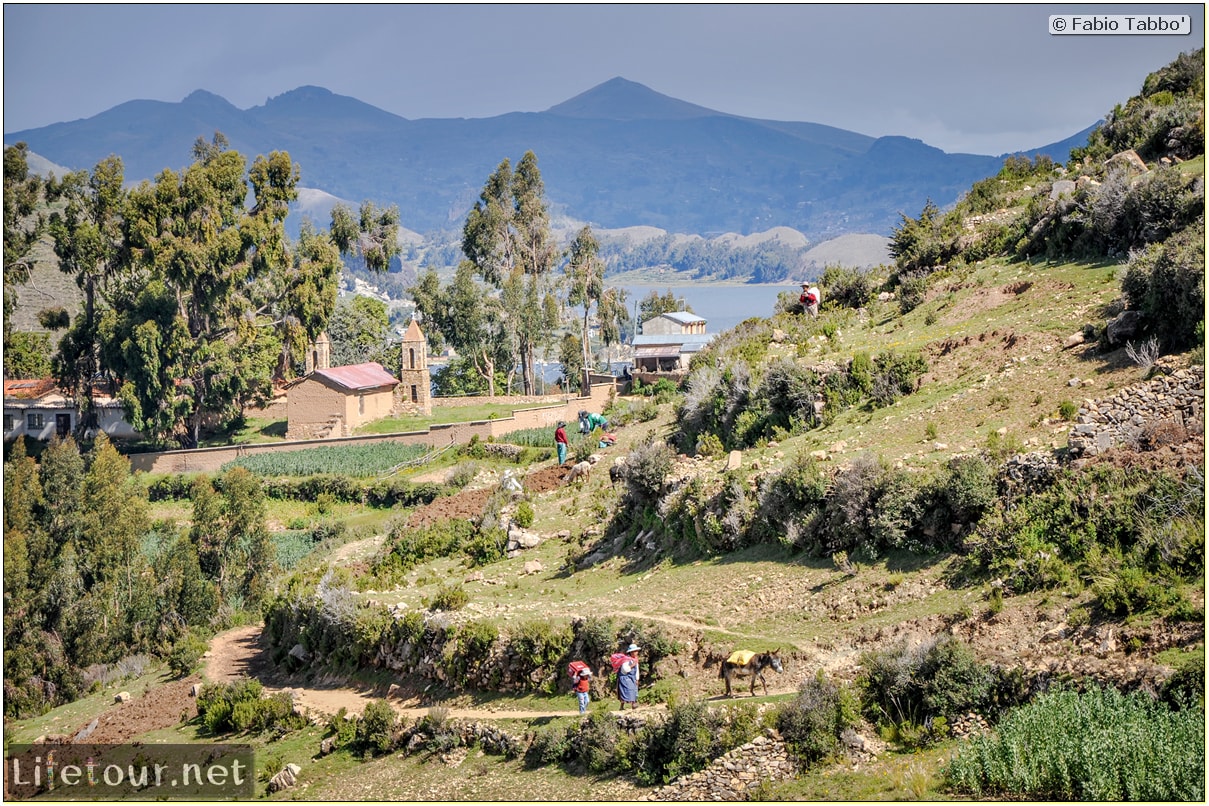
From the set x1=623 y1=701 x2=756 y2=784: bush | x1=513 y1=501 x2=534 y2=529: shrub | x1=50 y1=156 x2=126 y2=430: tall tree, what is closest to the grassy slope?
x1=513 y1=501 x2=534 y2=529: shrub

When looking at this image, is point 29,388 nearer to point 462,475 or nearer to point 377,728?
point 462,475

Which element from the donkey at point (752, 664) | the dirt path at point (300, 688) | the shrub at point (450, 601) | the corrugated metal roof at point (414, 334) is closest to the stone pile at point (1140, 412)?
the donkey at point (752, 664)

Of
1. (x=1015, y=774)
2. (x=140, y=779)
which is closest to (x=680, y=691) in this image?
(x=1015, y=774)

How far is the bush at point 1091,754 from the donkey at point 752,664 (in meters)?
3.55

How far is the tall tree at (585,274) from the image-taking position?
72731mm

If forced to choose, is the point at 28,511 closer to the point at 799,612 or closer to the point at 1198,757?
the point at 799,612

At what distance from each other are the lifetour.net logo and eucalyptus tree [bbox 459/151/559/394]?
50.6 m

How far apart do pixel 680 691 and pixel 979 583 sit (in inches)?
167

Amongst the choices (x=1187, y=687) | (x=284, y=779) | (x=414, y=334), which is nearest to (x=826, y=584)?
(x=1187, y=687)

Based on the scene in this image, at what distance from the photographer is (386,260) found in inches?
2859

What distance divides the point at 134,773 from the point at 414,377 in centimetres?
4413

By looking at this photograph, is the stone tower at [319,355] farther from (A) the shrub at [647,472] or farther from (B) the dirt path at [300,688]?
(A) the shrub at [647,472]

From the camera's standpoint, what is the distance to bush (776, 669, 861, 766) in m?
13.9

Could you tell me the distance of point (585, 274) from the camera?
73.2m
